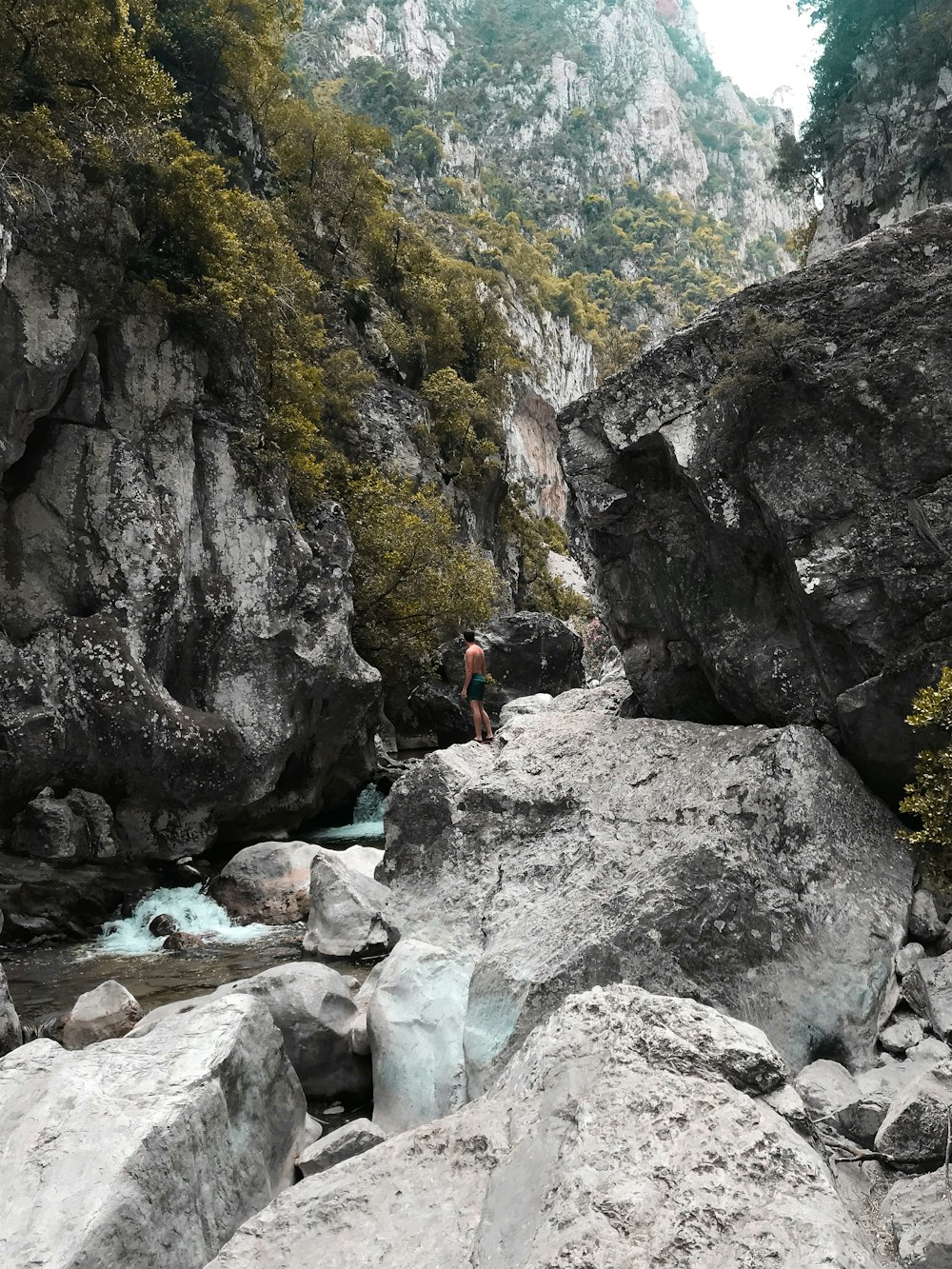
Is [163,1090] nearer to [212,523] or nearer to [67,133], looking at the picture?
[212,523]

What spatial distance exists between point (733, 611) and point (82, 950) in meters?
9.27

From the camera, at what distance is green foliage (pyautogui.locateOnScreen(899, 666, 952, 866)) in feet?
19.9

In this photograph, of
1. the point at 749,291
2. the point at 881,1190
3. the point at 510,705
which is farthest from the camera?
the point at 510,705

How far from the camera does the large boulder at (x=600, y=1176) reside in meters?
2.79

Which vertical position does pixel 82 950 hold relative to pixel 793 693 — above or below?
below

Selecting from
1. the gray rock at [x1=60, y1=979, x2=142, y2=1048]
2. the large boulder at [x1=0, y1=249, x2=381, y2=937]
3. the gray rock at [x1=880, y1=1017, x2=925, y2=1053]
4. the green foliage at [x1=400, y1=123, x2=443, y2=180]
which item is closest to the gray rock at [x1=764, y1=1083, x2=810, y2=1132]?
the gray rock at [x1=880, y1=1017, x2=925, y2=1053]

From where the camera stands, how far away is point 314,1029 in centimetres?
634

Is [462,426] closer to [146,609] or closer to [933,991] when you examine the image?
[146,609]

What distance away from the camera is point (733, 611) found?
859cm

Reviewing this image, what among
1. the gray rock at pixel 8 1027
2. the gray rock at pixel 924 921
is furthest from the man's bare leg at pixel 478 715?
the gray rock at pixel 924 921

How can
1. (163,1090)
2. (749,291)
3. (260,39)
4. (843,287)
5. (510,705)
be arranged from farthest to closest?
(260,39)
(510,705)
(749,291)
(843,287)
(163,1090)

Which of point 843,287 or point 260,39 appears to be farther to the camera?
point 260,39

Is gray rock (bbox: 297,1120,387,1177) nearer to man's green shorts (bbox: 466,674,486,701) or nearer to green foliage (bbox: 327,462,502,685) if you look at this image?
man's green shorts (bbox: 466,674,486,701)

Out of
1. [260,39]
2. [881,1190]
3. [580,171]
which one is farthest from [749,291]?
[580,171]
